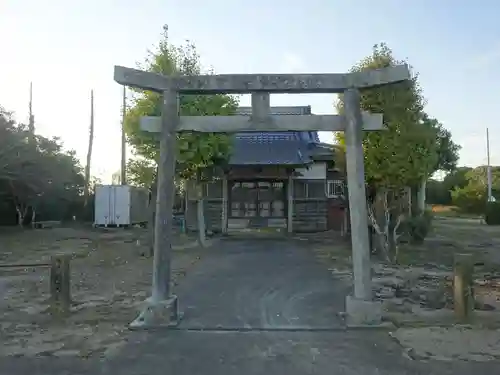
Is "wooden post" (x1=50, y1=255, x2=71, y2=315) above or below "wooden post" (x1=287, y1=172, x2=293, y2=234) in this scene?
below

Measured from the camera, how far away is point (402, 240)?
17750 millimetres

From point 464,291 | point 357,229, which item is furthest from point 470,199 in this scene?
point 357,229

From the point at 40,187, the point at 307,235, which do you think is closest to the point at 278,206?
the point at 307,235

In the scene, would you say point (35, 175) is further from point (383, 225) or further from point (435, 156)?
point (435, 156)

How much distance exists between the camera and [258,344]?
6.02 m

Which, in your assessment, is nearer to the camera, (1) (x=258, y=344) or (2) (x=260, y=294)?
(1) (x=258, y=344)

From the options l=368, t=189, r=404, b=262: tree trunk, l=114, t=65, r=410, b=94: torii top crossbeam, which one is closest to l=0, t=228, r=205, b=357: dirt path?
l=114, t=65, r=410, b=94: torii top crossbeam

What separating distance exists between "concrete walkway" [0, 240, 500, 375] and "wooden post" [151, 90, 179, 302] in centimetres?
67

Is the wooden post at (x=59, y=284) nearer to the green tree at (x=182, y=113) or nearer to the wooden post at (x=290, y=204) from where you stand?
the green tree at (x=182, y=113)

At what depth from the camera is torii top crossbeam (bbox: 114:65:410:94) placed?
705 centimetres

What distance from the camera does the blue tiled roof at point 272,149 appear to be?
21.2 m

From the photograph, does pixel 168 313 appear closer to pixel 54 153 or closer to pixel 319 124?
pixel 319 124

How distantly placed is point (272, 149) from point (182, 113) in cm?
783

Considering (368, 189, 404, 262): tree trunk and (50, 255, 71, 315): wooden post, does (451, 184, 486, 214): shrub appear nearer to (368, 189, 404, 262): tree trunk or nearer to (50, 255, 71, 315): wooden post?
(368, 189, 404, 262): tree trunk
